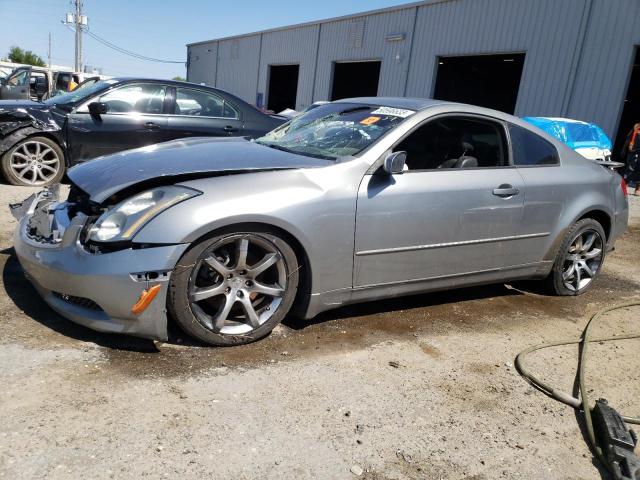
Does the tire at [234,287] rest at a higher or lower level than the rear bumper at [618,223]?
lower

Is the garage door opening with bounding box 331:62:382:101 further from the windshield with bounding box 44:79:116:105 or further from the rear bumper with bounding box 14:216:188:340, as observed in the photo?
the rear bumper with bounding box 14:216:188:340

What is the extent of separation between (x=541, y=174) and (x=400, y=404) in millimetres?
2316

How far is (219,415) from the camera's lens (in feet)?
8.04

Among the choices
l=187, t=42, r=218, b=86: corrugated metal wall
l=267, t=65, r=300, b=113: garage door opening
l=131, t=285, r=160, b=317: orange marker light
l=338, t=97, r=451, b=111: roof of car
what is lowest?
l=131, t=285, r=160, b=317: orange marker light

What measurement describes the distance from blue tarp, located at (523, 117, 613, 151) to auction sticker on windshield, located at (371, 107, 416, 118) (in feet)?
21.5

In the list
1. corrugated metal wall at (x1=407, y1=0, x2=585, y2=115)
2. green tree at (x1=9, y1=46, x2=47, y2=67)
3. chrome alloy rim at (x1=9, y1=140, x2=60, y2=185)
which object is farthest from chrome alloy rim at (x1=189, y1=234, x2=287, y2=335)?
green tree at (x1=9, y1=46, x2=47, y2=67)

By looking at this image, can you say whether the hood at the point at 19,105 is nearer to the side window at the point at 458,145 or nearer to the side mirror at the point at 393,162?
the side window at the point at 458,145

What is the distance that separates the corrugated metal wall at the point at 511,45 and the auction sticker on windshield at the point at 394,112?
1090 centimetres

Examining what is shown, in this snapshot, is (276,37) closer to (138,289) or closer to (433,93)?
(433,93)

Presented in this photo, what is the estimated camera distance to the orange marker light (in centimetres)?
273

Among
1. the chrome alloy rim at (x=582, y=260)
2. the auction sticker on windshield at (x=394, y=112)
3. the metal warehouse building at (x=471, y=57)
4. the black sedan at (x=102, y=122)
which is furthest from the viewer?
the metal warehouse building at (x=471, y=57)

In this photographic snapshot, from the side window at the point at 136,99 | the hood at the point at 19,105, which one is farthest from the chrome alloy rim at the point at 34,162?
the side window at the point at 136,99

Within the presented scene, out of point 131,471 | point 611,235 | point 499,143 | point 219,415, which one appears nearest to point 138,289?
point 219,415

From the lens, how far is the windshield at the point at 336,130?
11.7 feet
